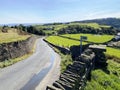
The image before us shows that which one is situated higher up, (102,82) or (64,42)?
(102,82)

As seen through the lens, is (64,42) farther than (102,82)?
Yes

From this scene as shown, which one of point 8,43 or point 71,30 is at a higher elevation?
point 8,43

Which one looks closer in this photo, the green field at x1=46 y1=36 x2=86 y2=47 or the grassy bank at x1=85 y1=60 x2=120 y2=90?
the grassy bank at x1=85 y1=60 x2=120 y2=90

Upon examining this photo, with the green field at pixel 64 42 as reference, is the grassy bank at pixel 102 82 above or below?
above

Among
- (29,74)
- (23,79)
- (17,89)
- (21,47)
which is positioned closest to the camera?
(17,89)

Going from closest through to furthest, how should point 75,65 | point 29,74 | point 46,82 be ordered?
point 75,65, point 46,82, point 29,74

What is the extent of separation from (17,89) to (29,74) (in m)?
6.64

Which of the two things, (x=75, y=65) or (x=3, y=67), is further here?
(x=3, y=67)

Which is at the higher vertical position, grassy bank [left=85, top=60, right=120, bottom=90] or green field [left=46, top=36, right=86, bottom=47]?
grassy bank [left=85, top=60, right=120, bottom=90]

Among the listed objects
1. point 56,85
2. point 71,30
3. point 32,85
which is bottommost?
point 71,30

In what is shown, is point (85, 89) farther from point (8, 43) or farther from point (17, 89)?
point (8, 43)

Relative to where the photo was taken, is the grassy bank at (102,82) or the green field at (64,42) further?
the green field at (64,42)

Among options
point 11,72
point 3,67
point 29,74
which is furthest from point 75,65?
point 3,67

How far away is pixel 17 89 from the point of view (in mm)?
21297
